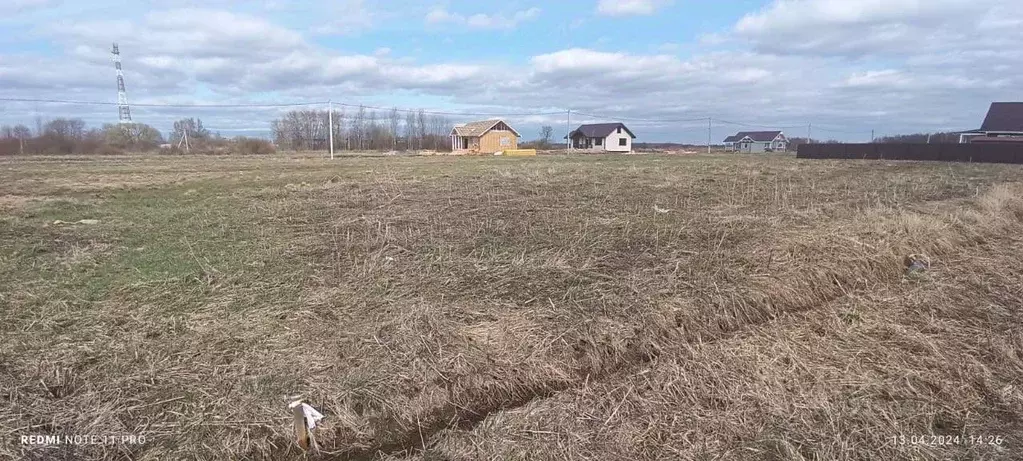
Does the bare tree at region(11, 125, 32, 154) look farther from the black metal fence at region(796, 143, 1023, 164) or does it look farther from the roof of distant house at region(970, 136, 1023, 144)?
the roof of distant house at region(970, 136, 1023, 144)

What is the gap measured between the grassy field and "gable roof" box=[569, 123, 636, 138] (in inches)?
2607

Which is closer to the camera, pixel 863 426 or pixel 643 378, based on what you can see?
pixel 863 426

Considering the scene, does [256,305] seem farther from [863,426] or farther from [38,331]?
[863,426]

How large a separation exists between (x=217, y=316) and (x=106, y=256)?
3307mm

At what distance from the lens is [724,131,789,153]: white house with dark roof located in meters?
87.6

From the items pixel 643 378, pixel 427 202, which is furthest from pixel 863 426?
pixel 427 202

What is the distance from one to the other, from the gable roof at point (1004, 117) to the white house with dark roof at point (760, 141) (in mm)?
39037

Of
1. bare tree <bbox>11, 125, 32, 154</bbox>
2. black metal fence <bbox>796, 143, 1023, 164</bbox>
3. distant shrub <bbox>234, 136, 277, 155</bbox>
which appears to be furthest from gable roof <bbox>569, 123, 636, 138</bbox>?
bare tree <bbox>11, 125, 32, 154</bbox>

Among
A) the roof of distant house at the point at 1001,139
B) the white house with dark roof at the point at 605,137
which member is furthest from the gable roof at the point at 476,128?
the roof of distant house at the point at 1001,139

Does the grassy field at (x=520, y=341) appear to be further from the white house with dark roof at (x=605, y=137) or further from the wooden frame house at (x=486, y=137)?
the white house with dark roof at (x=605, y=137)

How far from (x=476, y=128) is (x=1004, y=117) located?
49073mm

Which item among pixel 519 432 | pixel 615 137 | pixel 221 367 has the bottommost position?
pixel 519 432

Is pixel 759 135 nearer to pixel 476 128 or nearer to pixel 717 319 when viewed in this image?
pixel 476 128

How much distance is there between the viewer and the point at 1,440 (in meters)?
2.86
